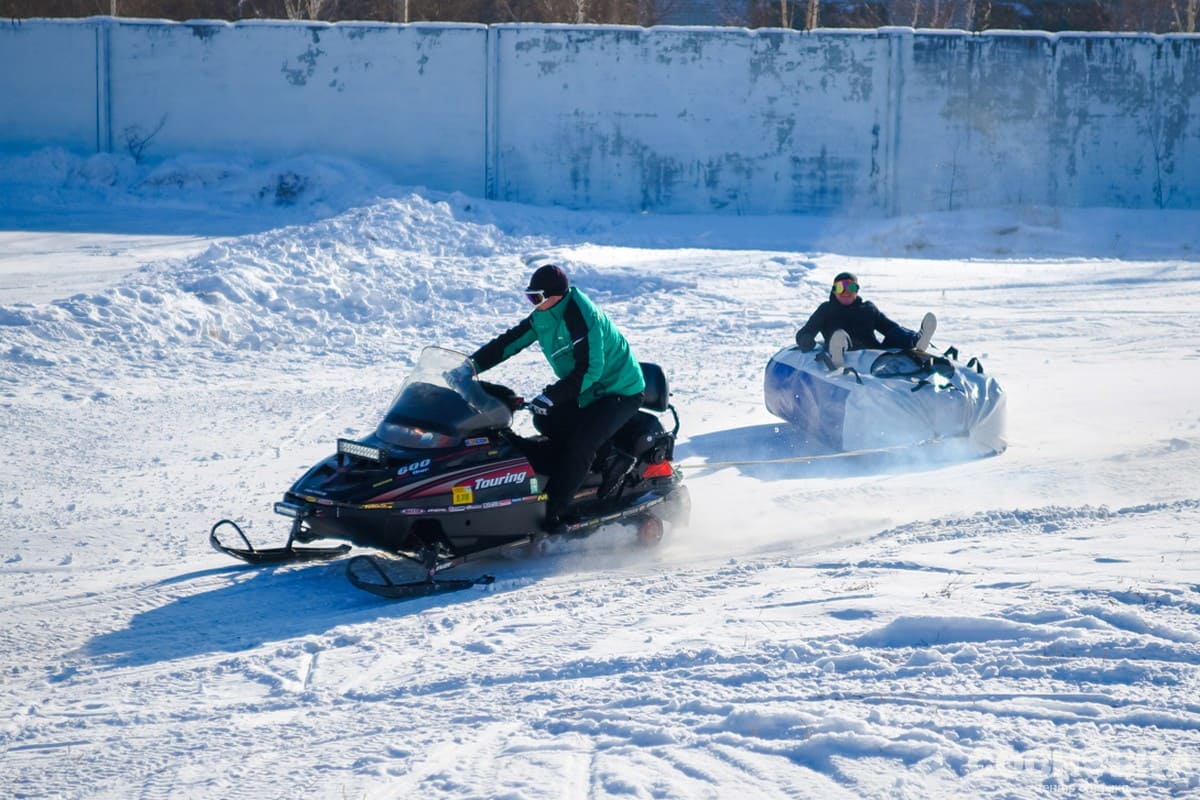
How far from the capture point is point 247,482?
909 centimetres

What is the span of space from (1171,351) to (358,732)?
1151cm

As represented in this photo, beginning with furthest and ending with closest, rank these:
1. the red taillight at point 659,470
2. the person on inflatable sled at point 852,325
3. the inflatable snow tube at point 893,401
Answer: the person on inflatable sled at point 852,325, the inflatable snow tube at point 893,401, the red taillight at point 659,470

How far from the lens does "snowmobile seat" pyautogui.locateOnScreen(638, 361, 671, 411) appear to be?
25.8 ft

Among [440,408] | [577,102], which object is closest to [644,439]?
[440,408]

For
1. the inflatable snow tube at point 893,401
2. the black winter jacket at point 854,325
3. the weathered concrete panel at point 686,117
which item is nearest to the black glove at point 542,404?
the inflatable snow tube at point 893,401

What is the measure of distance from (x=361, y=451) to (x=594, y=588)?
4.52ft

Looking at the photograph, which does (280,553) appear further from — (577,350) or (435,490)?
(577,350)

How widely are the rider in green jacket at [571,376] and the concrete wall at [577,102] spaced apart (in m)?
14.9

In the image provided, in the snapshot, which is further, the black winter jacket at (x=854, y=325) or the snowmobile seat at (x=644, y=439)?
the black winter jacket at (x=854, y=325)

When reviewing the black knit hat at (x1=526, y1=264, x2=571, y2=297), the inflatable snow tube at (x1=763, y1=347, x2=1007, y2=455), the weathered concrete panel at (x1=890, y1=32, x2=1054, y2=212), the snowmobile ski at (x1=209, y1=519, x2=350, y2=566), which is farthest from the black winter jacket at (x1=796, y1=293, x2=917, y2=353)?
the weathered concrete panel at (x1=890, y1=32, x2=1054, y2=212)

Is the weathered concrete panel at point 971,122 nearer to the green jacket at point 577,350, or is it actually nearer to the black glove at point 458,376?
the green jacket at point 577,350

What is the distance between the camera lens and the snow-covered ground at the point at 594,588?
4629mm

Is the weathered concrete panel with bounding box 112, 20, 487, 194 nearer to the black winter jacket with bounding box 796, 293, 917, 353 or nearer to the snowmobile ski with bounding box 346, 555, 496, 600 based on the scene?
the black winter jacket with bounding box 796, 293, 917, 353

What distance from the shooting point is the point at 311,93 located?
22.0 metres
